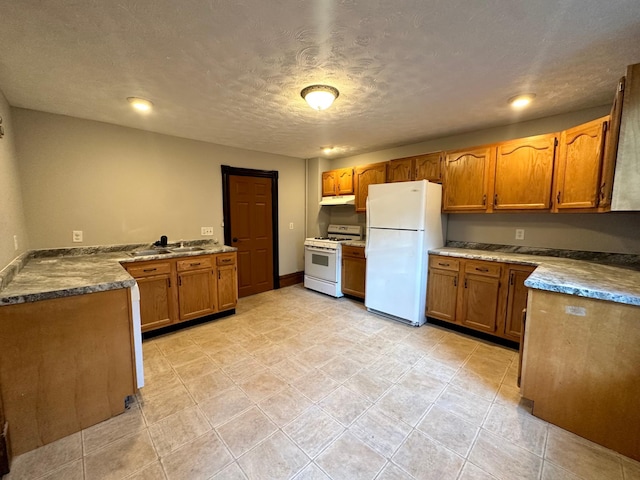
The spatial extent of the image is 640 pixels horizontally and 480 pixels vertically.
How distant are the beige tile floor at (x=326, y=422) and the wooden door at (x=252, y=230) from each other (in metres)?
1.63

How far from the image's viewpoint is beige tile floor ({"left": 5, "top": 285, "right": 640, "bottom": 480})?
1.39 m

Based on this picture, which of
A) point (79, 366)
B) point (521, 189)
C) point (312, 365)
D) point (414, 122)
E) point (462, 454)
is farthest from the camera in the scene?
point (414, 122)

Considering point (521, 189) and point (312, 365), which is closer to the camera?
point (312, 365)

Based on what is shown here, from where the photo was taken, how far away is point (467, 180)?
9.88 ft

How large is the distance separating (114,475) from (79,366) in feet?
2.20

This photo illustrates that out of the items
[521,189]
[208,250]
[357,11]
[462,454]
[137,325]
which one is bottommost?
[462,454]

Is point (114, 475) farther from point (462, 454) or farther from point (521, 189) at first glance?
point (521, 189)

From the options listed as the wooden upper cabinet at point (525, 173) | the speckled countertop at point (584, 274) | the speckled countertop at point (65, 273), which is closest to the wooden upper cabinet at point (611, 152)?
the wooden upper cabinet at point (525, 173)

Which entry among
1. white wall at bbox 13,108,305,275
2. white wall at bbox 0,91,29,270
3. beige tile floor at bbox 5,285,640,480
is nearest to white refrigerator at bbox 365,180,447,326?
beige tile floor at bbox 5,285,640,480

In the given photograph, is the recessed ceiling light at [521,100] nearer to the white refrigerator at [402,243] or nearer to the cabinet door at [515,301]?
the white refrigerator at [402,243]

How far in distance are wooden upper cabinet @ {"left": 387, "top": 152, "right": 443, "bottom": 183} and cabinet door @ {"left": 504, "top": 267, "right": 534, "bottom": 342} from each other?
134 centimetres

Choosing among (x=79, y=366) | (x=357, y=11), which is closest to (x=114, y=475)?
(x=79, y=366)

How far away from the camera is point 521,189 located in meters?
2.67

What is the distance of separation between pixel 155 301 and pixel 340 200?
2.92 metres
